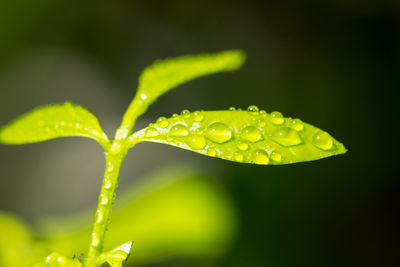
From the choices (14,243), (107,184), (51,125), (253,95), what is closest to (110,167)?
(107,184)

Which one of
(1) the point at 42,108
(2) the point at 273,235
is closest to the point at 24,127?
(1) the point at 42,108

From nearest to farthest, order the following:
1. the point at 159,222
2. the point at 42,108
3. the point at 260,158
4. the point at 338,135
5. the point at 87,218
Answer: the point at 260,158 < the point at 42,108 < the point at 159,222 < the point at 87,218 < the point at 338,135

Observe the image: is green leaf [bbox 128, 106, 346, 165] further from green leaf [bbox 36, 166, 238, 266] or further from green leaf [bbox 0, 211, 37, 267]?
green leaf [bbox 36, 166, 238, 266]

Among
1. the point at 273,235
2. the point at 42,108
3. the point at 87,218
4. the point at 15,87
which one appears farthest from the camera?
the point at 15,87

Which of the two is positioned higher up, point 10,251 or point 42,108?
point 42,108

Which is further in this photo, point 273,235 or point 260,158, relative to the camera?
point 273,235

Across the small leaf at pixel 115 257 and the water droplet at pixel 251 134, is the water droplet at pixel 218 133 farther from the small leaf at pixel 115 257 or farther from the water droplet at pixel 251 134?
the small leaf at pixel 115 257

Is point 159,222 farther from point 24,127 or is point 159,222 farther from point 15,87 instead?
point 15,87
